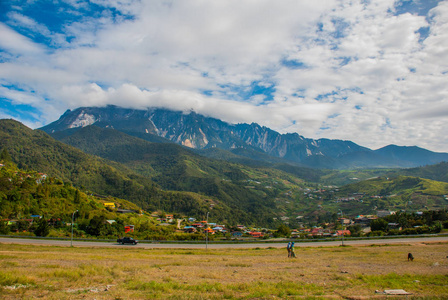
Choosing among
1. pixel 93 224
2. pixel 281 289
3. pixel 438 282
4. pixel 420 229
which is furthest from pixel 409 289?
pixel 93 224

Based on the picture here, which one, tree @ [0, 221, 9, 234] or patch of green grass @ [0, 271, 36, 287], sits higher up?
patch of green grass @ [0, 271, 36, 287]

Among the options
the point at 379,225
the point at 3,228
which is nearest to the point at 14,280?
the point at 3,228

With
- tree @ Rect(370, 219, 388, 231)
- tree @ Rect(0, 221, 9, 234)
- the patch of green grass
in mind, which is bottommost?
tree @ Rect(370, 219, 388, 231)

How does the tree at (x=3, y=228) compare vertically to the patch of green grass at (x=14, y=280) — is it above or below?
below

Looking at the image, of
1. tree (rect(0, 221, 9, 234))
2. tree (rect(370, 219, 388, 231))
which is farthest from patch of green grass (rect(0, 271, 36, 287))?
tree (rect(370, 219, 388, 231))

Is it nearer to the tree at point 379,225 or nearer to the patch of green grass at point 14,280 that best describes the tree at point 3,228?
the patch of green grass at point 14,280

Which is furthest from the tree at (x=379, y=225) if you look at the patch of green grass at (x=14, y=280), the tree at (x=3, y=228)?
the tree at (x=3, y=228)

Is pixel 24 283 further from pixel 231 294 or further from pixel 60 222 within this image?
pixel 60 222

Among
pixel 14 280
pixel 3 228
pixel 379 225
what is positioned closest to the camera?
pixel 14 280

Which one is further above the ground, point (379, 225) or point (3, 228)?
point (3, 228)

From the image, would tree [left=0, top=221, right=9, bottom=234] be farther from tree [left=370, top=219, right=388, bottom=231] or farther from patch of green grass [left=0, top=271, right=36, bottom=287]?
tree [left=370, top=219, right=388, bottom=231]

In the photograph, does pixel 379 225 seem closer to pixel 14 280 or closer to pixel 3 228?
pixel 14 280

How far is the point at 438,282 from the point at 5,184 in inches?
4722

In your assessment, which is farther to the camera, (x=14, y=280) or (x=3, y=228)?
(x=3, y=228)
